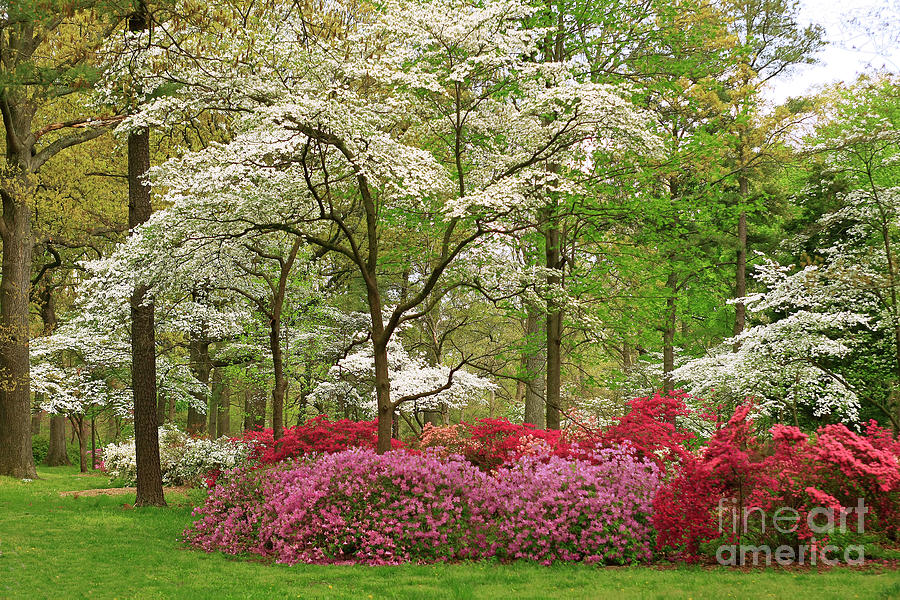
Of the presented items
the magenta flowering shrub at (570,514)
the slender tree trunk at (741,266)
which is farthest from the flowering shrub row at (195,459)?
the slender tree trunk at (741,266)

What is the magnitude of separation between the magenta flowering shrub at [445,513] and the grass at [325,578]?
405 mm

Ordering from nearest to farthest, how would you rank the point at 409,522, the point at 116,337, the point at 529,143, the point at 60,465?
1. the point at 409,522
2. the point at 529,143
3. the point at 116,337
4. the point at 60,465

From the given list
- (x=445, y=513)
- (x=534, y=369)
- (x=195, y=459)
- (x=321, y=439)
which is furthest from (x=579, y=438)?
(x=195, y=459)

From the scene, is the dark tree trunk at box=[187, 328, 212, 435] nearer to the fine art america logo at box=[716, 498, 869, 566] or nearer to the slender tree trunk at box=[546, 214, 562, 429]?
the slender tree trunk at box=[546, 214, 562, 429]

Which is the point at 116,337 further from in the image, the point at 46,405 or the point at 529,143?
the point at 529,143

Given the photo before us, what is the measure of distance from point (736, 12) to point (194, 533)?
741 inches

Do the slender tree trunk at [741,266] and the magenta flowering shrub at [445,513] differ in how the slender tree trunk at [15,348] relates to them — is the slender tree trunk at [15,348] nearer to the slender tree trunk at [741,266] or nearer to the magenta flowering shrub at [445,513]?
the magenta flowering shrub at [445,513]

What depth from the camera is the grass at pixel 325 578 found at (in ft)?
19.9

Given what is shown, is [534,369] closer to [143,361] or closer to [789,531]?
[143,361]

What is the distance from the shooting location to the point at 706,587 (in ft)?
20.0

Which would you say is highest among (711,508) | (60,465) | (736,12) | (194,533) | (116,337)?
(736,12)

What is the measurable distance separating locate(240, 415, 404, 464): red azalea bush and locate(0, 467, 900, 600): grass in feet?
9.29

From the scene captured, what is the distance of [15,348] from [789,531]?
15.8 metres

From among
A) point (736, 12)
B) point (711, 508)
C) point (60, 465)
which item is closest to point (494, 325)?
point (736, 12)
